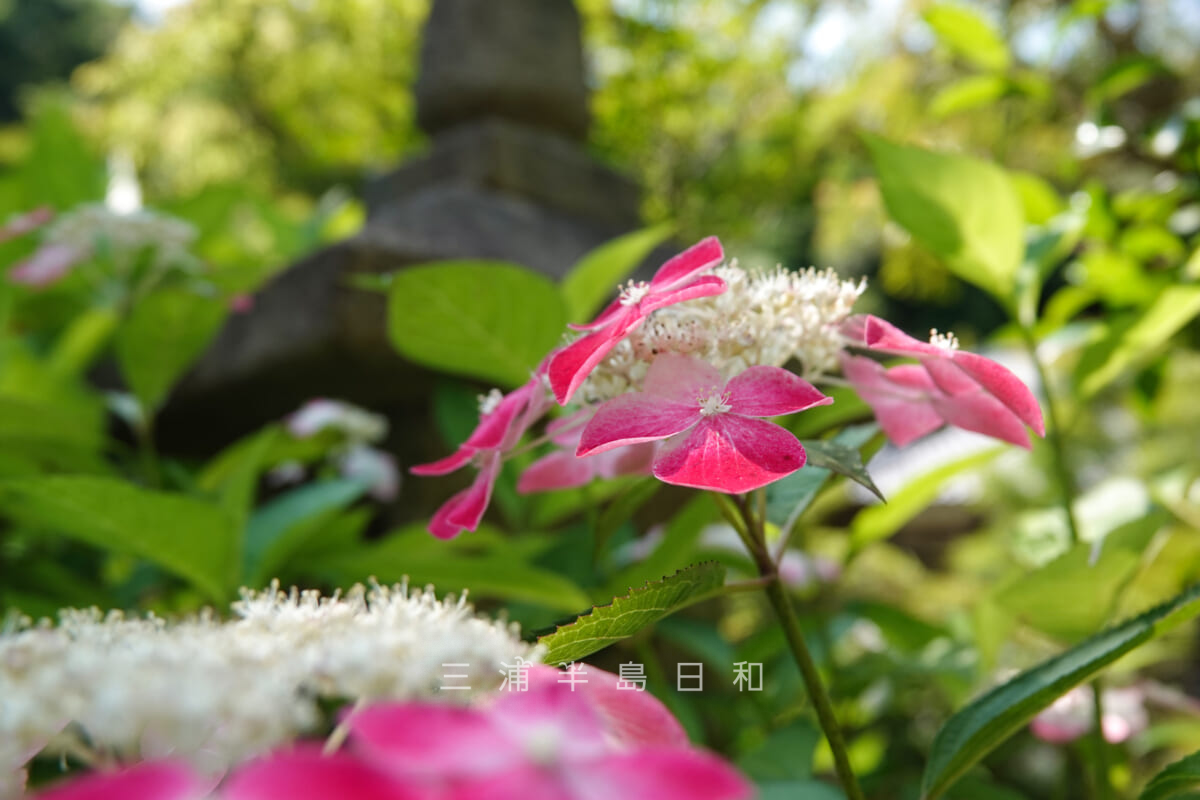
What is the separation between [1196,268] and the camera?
88 centimetres

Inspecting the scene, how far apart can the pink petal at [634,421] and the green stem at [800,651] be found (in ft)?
0.29

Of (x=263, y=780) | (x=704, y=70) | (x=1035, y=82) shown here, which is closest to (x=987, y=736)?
Answer: (x=263, y=780)

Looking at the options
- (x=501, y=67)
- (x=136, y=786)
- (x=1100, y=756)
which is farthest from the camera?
(x=501, y=67)

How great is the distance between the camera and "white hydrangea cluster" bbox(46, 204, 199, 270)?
1.05 meters

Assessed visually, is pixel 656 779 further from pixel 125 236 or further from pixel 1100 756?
pixel 125 236

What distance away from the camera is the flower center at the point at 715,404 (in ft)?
1.24

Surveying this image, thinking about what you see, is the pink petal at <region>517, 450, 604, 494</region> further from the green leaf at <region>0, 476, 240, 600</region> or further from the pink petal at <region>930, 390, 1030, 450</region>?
the green leaf at <region>0, 476, 240, 600</region>

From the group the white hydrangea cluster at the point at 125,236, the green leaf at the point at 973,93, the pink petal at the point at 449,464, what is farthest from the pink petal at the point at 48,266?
the green leaf at the point at 973,93

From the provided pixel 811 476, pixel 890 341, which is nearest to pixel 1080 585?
pixel 811 476

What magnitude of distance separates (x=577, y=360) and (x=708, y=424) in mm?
66

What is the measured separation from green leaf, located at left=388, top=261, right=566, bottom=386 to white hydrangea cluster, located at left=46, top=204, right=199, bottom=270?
540 mm

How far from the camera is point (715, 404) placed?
38cm

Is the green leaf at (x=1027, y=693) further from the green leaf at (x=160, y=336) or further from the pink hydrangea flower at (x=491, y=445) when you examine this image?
the green leaf at (x=160, y=336)

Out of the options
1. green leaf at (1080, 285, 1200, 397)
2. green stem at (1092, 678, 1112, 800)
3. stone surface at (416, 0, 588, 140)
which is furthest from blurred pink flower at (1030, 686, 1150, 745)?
stone surface at (416, 0, 588, 140)
